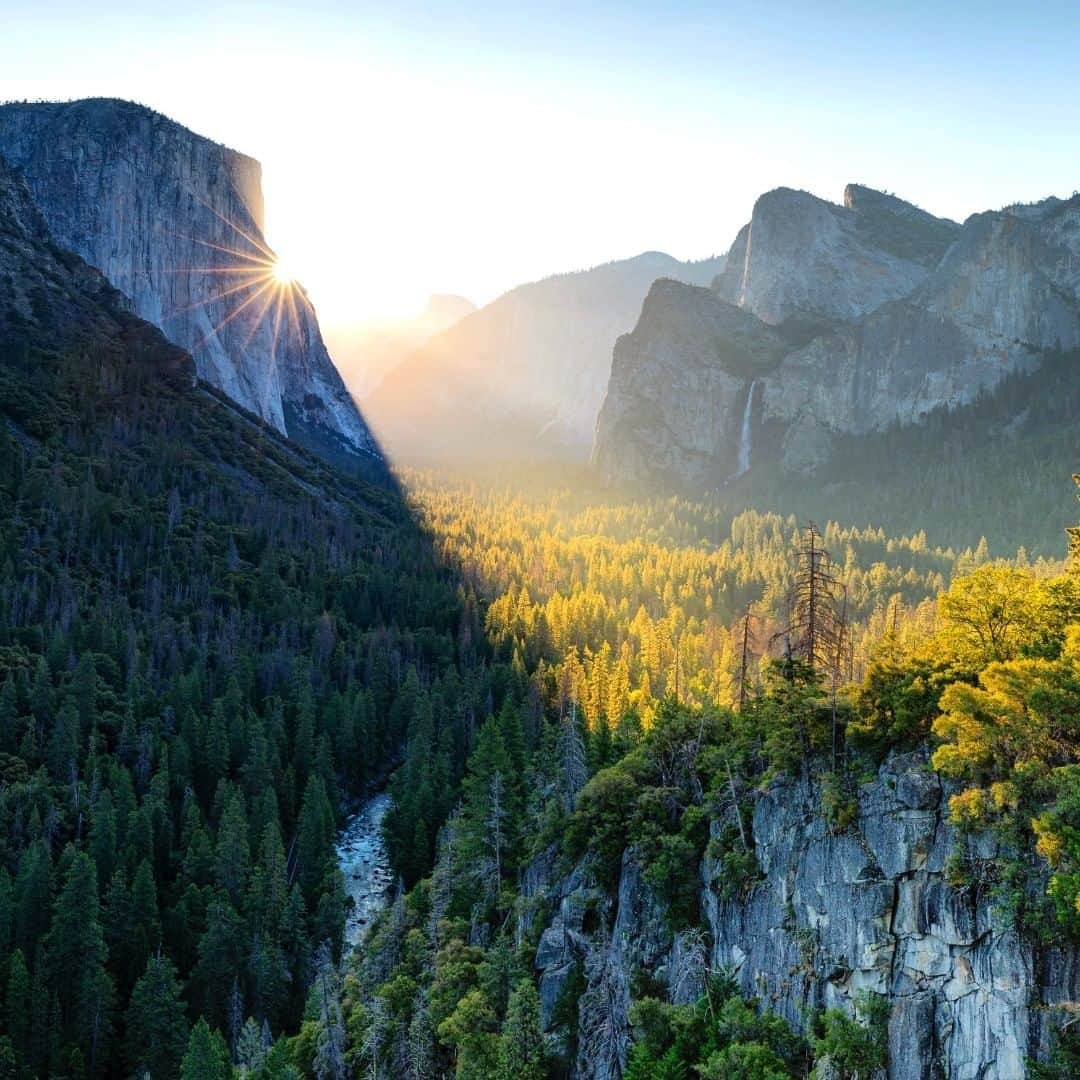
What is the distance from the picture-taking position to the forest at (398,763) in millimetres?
42969

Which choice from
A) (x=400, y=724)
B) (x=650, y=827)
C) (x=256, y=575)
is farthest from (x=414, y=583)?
(x=650, y=827)

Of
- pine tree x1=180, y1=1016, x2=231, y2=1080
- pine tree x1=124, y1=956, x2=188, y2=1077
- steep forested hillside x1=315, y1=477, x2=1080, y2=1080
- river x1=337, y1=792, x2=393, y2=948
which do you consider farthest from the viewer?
river x1=337, y1=792, x2=393, y2=948

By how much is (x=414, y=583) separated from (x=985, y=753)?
131 metres

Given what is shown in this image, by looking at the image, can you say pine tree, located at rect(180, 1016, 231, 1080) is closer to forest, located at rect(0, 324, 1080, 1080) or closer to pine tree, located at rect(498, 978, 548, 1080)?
forest, located at rect(0, 324, 1080, 1080)

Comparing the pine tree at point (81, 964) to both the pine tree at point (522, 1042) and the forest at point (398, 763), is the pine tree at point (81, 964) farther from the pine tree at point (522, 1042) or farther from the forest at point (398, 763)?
the pine tree at point (522, 1042)

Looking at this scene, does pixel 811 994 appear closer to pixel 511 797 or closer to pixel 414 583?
pixel 511 797

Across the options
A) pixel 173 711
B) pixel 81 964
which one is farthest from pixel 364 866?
pixel 81 964

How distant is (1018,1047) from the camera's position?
35656mm

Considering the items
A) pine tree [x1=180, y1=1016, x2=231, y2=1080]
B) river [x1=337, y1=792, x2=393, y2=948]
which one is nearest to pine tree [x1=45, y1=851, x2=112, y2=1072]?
pine tree [x1=180, y1=1016, x2=231, y2=1080]

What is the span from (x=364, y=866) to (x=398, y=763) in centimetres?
2489

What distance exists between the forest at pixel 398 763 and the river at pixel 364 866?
2591 mm

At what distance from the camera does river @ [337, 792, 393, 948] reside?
8281 centimetres

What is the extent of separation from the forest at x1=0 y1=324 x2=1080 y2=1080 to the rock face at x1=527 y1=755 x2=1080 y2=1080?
97cm

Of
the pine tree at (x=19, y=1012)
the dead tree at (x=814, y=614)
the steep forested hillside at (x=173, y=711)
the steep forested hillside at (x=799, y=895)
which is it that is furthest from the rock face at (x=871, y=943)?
the pine tree at (x=19, y=1012)
